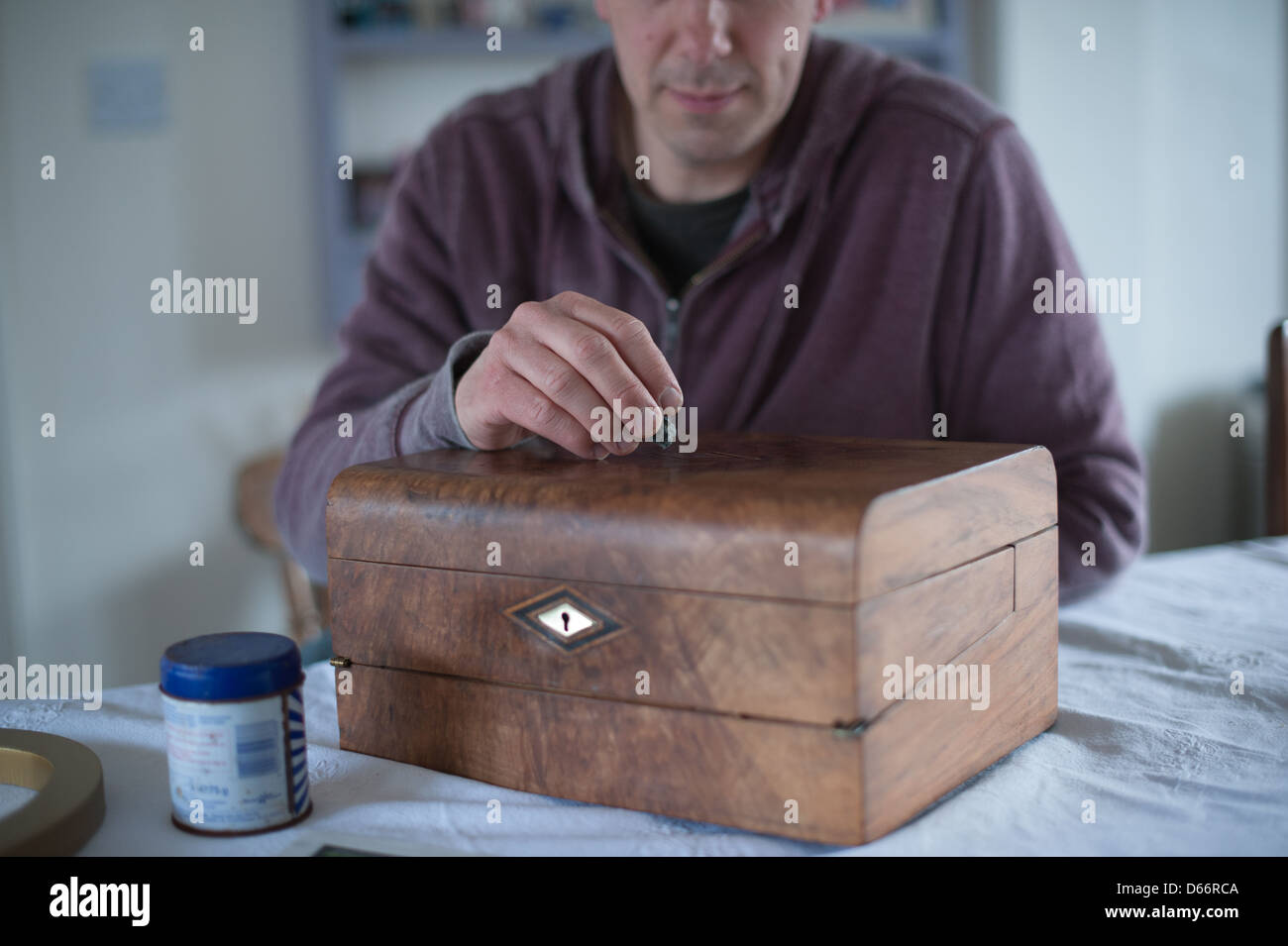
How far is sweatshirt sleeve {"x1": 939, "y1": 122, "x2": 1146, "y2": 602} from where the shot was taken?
1174 mm

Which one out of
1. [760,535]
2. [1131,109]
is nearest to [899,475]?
[760,535]

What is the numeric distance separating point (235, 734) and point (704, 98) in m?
0.81

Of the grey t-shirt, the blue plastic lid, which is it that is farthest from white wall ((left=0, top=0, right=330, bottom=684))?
the blue plastic lid

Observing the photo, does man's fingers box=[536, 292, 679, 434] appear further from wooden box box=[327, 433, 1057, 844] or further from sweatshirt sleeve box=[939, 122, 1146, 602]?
sweatshirt sleeve box=[939, 122, 1146, 602]

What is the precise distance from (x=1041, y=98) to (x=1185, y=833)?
93.4 inches

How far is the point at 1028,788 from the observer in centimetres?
72

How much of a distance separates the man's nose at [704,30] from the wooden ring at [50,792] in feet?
2.72

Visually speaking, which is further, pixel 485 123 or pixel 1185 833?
pixel 485 123

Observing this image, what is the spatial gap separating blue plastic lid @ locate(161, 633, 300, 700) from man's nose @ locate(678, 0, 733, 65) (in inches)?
28.9

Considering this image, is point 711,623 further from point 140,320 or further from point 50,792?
point 140,320

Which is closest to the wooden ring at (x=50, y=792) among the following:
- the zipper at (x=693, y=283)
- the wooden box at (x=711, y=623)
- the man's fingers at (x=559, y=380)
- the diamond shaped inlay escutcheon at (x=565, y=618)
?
the wooden box at (x=711, y=623)

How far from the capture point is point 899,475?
0.69 m

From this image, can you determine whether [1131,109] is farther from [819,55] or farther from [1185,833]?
[1185,833]

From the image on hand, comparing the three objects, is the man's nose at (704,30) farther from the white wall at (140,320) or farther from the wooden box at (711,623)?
the white wall at (140,320)
